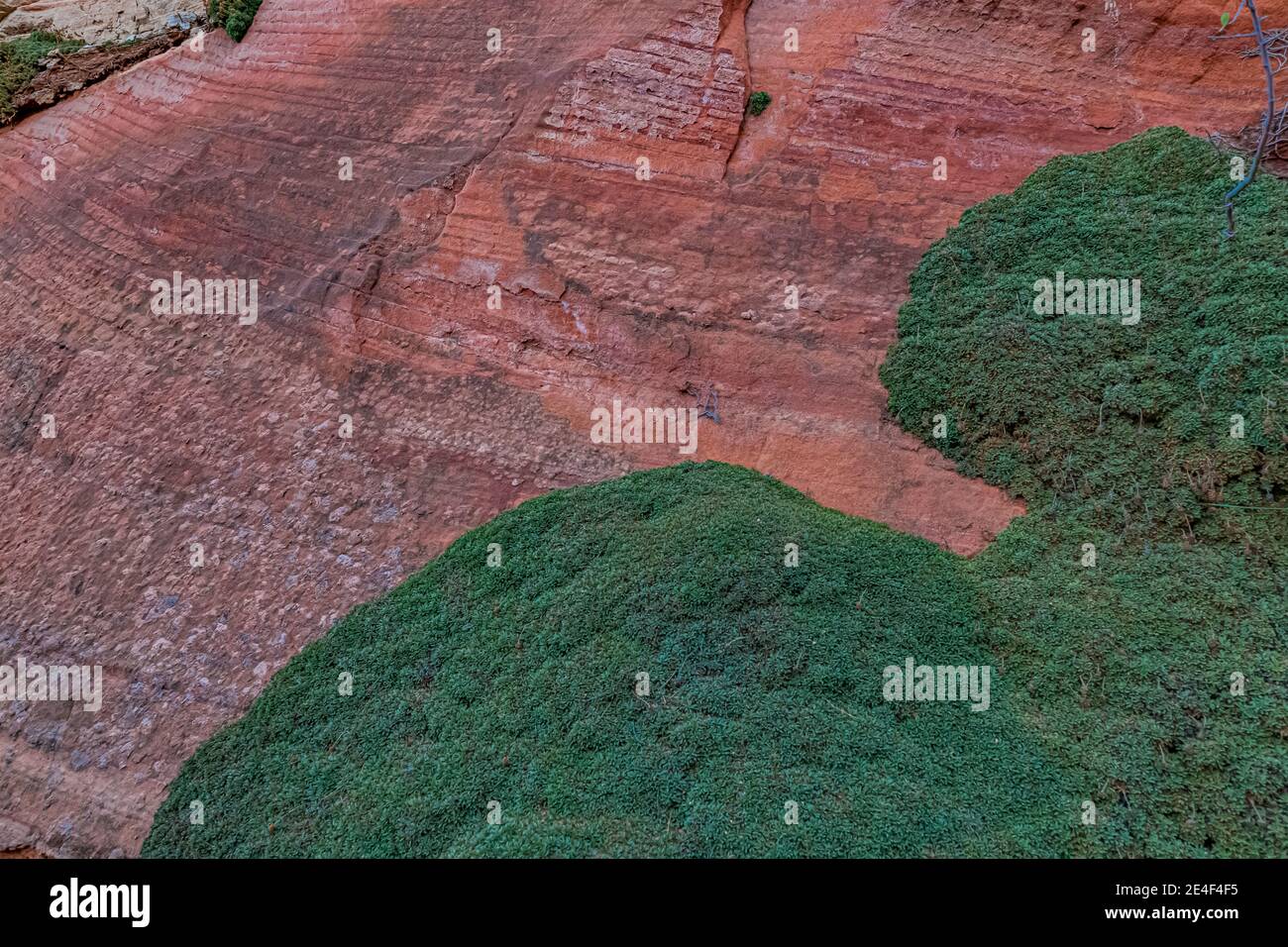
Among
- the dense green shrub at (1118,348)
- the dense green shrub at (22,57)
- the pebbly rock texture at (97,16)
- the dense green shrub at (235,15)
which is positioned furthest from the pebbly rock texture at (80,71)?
the dense green shrub at (1118,348)

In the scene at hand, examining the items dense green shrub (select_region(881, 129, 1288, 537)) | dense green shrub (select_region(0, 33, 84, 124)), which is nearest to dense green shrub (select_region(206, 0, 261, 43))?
dense green shrub (select_region(0, 33, 84, 124))

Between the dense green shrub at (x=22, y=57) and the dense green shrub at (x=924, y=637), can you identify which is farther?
the dense green shrub at (x=22, y=57)

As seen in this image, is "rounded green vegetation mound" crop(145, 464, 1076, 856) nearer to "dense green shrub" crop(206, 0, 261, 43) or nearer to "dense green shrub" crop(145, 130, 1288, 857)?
"dense green shrub" crop(145, 130, 1288, 857)

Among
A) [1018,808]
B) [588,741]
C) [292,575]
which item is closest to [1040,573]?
[1018,808]

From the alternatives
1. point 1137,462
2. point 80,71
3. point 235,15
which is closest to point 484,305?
point 235,15

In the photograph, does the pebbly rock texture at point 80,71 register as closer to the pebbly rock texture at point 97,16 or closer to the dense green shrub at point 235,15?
the pebbly rock texture at point 97,16
